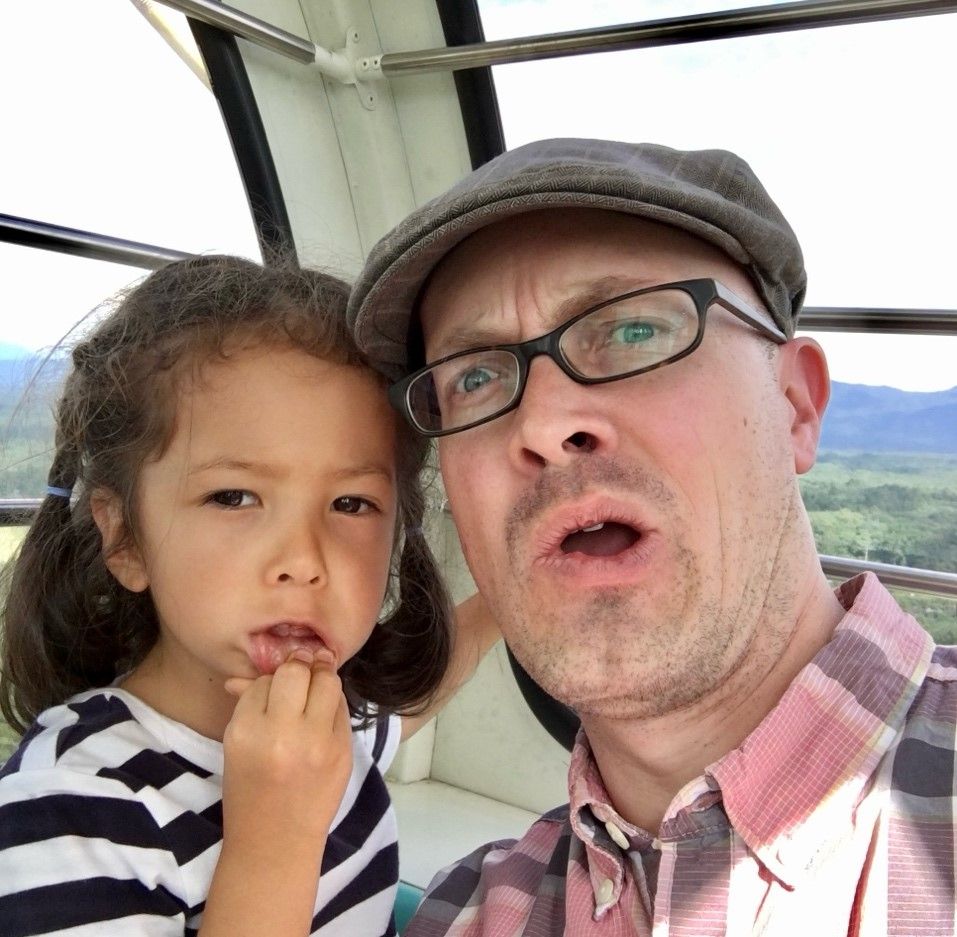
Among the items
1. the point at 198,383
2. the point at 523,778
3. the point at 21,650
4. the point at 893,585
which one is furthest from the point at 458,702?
the point at 198,383

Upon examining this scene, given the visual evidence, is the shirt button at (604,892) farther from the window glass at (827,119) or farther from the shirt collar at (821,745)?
the window glass at (827,119)

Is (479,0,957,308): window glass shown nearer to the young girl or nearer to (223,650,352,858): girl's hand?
the young girl

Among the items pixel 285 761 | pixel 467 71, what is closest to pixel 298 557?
pixel 285 761

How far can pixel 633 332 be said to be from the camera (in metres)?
1.07

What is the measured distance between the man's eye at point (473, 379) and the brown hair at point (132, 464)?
0.25m

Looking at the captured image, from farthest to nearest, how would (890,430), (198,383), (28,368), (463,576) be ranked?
(463,576)
(890,430)
(28,368)
(198,383)

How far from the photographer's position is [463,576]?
2.73m

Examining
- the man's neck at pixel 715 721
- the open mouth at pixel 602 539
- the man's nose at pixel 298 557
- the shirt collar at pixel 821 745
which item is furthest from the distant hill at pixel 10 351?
the shirt collar at pixel 821 745

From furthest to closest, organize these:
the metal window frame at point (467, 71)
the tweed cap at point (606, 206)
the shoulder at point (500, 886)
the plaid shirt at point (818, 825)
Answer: the metal window frame at point (467, 71)
the shoulder at point (500, 886)
the tweed cap at point (606, 206)
the plaid shirt at point (818, 825)

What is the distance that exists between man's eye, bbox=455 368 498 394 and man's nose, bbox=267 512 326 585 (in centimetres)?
29

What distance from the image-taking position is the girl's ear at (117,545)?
4.59ft

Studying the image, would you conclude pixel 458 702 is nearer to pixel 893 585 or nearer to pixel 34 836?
pixel 893 585

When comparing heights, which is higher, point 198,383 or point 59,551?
point 198,383

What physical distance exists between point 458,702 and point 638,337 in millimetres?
2050
